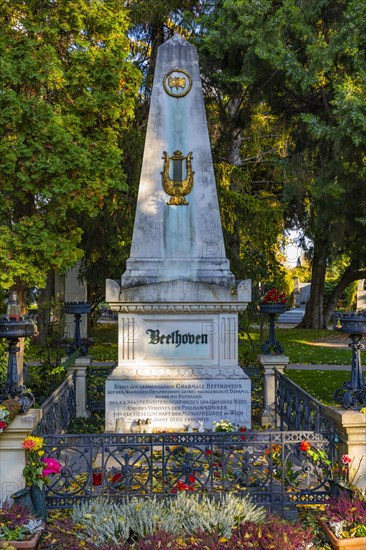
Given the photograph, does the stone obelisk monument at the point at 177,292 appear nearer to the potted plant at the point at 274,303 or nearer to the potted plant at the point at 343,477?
the potted plant at the point at 274,303

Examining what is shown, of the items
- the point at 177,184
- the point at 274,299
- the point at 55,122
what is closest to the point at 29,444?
the point at 177,184

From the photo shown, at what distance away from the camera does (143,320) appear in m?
8.20

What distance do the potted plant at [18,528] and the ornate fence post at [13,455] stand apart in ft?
1.26

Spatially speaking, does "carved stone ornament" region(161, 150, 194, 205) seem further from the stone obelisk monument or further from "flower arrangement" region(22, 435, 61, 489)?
"flower arrangement" region(22, 435, 61, 489)

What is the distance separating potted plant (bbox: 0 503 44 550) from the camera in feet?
14.9

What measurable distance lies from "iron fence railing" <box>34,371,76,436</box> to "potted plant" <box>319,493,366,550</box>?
2.98 metres

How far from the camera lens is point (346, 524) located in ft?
15.7

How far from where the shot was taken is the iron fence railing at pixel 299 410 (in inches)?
243

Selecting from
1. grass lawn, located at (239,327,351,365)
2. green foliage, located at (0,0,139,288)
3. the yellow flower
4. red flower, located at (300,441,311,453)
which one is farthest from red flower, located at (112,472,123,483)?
green foliage, located at (0,0,139,288)

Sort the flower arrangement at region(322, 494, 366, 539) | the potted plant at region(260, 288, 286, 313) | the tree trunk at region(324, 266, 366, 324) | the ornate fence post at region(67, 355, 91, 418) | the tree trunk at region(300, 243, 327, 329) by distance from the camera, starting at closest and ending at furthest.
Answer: the flower arrangement at region(322, 494, 366, 539)
the potted plant at region(260, 288, 286, 313)
the ornate fence post at region(67, 355, 91, 418)
the tree trunk at region(324, 266, 366, 324)
the tree trunk at region(300, 243, 327, 329)

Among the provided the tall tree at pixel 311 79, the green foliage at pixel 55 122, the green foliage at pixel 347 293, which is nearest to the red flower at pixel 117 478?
the green foliage at pixel 55 122

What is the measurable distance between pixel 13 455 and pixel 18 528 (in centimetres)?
78

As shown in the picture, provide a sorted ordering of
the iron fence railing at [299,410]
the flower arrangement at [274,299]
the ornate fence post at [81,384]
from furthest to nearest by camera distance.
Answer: the ornate fence post at [81,384] → the flower arrangement at [274,299] → the iron fence railing at [299,410]

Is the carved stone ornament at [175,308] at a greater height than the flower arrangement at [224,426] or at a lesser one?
greater
